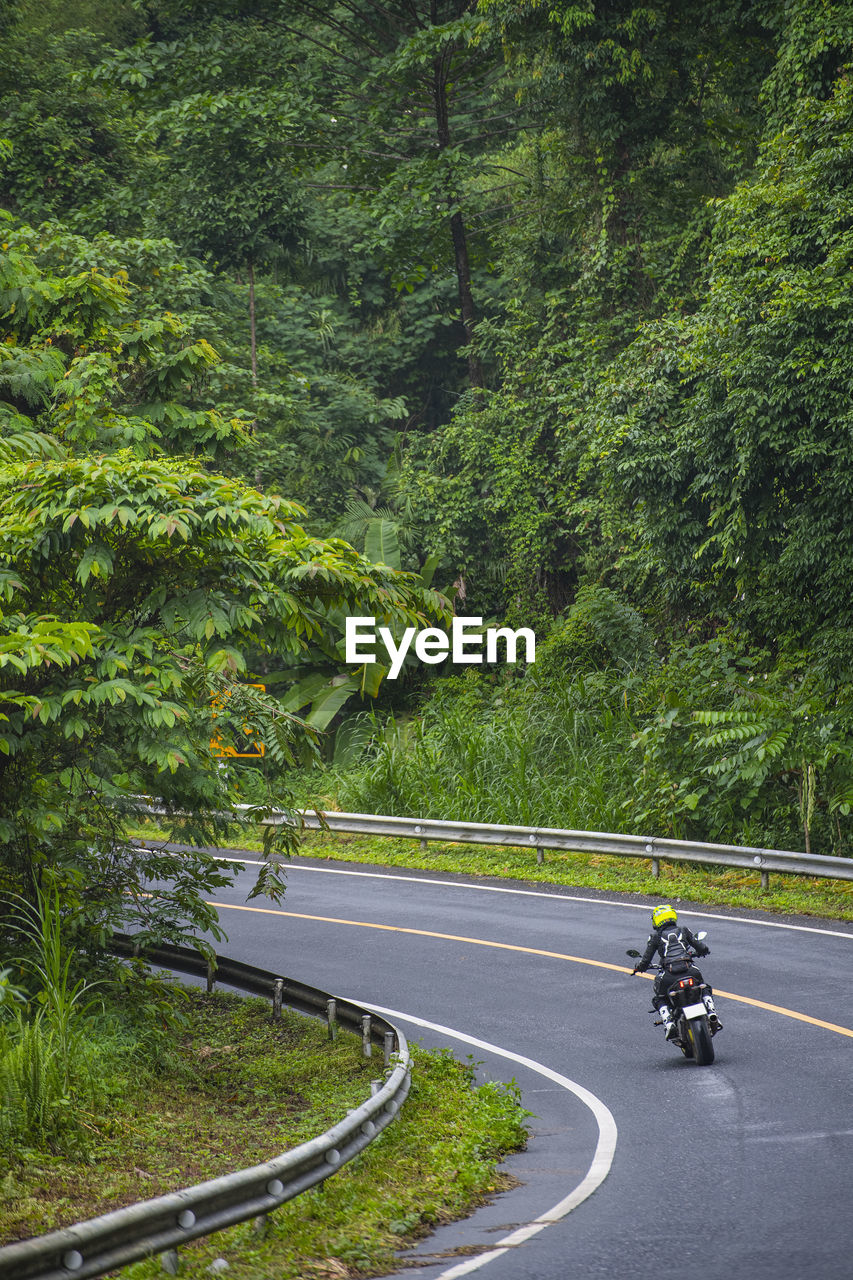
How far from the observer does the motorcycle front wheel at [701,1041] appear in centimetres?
1051

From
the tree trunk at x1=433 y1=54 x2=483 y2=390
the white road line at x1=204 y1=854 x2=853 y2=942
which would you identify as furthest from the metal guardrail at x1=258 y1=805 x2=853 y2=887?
the tree trunk at x1=433 y1=54 x2=483 y2=390

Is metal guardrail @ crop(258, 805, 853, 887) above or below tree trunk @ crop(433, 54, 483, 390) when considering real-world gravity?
below

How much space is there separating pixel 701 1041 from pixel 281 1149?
389 cm

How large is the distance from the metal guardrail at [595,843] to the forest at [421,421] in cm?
150

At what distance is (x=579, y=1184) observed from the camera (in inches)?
311

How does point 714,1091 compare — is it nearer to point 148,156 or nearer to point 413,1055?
point 413,1055

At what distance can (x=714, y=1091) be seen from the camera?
9.79m

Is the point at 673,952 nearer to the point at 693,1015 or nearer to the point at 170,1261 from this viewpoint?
the point at 693,1015

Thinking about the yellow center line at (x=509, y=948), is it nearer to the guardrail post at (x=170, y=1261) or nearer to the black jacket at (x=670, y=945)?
the black jacket at (x=670, y=945)

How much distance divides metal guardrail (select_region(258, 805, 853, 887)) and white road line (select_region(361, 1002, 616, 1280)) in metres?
3.97

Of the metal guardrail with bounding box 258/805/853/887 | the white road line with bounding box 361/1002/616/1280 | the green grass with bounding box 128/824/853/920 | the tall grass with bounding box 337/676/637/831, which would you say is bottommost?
the white road line with bounding box 361/1002/616/1280

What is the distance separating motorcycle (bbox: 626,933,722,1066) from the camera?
414 inches

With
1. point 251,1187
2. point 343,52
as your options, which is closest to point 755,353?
point 251,1187

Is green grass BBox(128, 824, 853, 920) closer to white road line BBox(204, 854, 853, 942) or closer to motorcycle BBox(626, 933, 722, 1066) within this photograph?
white road line BBox(204, 854, 853, 942)
